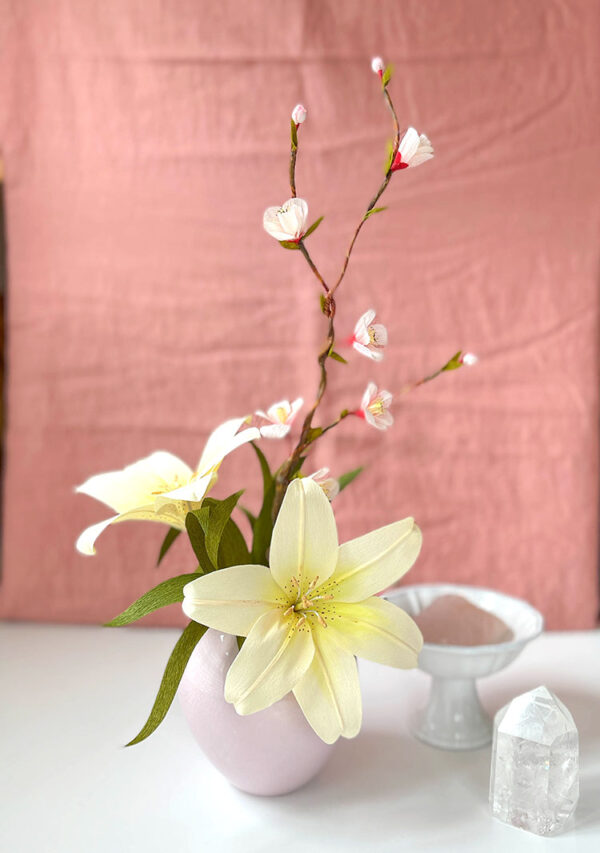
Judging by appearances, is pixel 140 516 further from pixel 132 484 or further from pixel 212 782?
pixel 212 782

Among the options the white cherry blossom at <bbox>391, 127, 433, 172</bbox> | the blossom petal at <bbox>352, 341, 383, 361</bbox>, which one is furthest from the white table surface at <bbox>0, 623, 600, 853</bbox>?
the white cherry blossom at <bbox>391, 127, 433, 172</bbox>

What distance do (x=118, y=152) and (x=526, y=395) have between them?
1.73 ft

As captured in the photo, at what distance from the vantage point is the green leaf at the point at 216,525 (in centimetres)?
58

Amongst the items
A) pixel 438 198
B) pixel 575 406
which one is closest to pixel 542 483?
pixel 575 406

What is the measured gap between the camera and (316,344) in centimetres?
95

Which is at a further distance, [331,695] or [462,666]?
[462,666]

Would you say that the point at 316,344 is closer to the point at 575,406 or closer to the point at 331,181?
the point at 331,181

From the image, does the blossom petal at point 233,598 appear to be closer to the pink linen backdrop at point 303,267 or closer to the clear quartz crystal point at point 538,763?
the clear quartz crystal point at point 538,763

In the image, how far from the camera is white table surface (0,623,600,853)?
583mm

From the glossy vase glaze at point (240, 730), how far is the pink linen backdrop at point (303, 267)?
1.25ft

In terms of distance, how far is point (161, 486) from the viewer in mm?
644

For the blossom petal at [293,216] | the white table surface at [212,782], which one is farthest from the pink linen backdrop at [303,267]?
the blossom petal at [293,216]

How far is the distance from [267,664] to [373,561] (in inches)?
3.7

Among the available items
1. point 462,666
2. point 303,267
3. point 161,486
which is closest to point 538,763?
point 462,666
